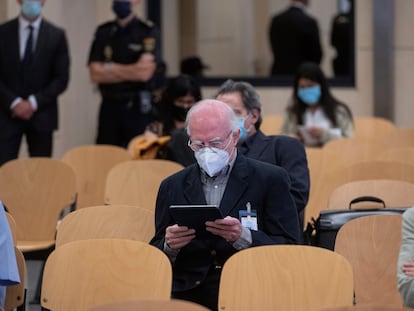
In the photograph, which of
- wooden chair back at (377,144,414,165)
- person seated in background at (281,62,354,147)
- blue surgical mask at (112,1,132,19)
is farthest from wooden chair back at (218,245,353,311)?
blue surgical mask at (112,1,132,19)

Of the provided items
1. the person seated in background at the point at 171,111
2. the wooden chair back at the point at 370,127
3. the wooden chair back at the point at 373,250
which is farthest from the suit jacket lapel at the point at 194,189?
the wooden chair back at the point at 370,127

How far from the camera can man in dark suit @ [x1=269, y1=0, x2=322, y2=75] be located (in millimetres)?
11750

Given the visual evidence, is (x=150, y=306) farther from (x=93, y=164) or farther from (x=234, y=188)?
(x=93, y=164)

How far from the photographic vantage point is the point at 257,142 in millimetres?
6176

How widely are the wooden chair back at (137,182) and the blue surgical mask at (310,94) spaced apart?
2.37m

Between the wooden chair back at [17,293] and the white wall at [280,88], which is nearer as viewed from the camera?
the wooden chair back at [17,293]

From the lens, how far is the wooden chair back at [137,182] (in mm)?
6805

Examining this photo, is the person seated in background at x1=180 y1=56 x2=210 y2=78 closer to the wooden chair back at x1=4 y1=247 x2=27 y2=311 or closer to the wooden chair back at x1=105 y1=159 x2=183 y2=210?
the wooden chair back at x1=105 y1=159 x2=183 y2=210

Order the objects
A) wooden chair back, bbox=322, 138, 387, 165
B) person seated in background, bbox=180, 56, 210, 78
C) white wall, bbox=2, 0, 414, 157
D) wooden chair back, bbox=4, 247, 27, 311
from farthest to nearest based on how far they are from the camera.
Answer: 1. person seated in background, bbox=180, 56, 210, 78
2. white wall, bbox=2, 0, 414, 157
3. wooden chair back, bbox=322, 138, 387, 165
4. wooden chair back, bbox=4, 247, 27, 311

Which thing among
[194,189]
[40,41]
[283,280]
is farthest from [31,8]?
[283,280]

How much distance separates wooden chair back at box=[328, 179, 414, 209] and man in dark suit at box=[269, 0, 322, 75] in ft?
18.7

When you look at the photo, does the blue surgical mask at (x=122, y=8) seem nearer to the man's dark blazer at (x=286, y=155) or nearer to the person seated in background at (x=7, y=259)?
the man's dark blazer at (x=286, y=155)

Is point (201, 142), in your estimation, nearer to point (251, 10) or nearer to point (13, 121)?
point (13, 121)

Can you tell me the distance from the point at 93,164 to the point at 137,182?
3.85ft
